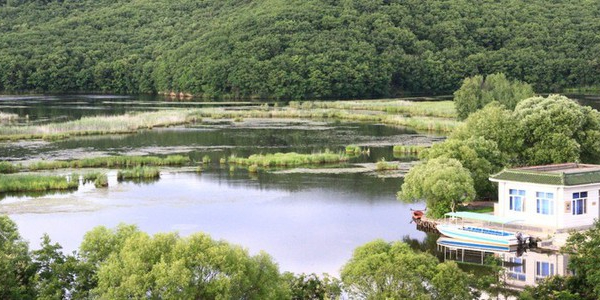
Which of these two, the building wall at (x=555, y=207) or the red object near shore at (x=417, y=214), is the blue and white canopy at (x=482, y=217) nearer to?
the building wall at (x=555, y=207)

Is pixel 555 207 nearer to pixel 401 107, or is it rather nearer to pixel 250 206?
pixel 250 206

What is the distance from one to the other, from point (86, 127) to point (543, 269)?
44.1 metres

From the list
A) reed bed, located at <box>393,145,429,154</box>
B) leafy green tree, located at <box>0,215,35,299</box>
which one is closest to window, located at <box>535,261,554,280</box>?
leafy green tree, located at <box>0,215,35,299</box>

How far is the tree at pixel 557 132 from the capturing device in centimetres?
4128

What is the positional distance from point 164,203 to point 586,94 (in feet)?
282

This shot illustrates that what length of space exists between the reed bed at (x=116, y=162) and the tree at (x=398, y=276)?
99.2 ft

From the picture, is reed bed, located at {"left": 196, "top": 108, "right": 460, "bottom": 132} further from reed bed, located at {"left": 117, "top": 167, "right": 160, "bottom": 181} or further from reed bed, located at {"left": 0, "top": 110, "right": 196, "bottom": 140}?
reed bed, located at {"left": 117, "top": 167, "right": 160, "bottom": 181}

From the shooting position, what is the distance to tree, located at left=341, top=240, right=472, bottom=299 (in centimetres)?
2253

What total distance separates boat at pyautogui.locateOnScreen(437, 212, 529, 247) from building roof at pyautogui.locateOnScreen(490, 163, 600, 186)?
1.62 metres

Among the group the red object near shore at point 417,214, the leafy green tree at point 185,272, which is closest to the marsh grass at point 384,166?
the red object near shore at point 417,214

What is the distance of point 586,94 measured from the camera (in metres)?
117

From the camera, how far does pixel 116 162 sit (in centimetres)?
5256

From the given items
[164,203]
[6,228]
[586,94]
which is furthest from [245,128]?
[586,94]

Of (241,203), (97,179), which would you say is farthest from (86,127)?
(241,203)
